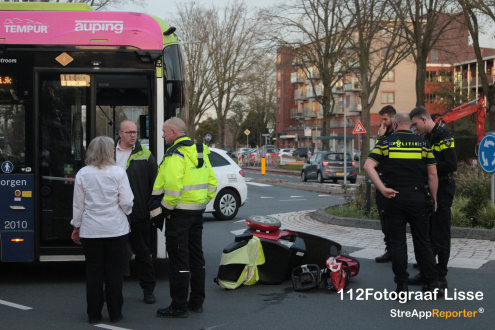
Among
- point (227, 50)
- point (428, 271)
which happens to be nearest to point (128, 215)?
point (428, 271)

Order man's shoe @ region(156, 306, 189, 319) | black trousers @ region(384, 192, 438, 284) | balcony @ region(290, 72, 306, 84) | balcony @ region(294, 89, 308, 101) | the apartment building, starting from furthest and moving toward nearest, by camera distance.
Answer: balcony @ region(294, 89, 308, 101), balcony @ region(290, 72, 306, 84), the apartment building, black trousers @ region(384, 192, 438, 284), man's shoe @ region(156, 306, 189, 319)

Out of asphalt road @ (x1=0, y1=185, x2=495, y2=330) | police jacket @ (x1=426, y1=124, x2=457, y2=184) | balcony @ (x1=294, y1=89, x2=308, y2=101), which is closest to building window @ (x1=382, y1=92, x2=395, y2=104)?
balcony @ (x1=294, y1=89, x2=308, y2=101)

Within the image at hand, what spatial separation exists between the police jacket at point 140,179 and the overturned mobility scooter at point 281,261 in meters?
1.27

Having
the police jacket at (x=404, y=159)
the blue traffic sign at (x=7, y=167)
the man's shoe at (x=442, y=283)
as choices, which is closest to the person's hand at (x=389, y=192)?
the police jacket at (x=404, y=159)

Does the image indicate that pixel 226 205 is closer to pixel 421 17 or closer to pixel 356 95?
pixel 421 17

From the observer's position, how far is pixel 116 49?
6.58m

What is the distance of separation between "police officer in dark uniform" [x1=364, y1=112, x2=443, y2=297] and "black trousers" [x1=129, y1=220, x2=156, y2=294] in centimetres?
247

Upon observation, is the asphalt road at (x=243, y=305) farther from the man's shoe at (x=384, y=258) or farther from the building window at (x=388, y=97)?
the building window at (x=388, y=97)

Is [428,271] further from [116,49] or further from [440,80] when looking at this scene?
[440,80]

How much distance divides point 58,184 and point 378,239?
562cm

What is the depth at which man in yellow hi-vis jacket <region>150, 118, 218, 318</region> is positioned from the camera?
502 cm

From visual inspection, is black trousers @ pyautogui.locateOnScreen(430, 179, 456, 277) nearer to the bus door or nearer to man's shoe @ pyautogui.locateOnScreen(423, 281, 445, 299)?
man's shoe @ pyautogui.locateOnScreen(423, 281, 445, 299)

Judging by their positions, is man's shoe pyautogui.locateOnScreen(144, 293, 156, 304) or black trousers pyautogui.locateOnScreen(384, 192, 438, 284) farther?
man's shoe pyautogui.locateOnScreen(144, 293, 156, 304)

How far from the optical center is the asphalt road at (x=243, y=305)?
507cm
